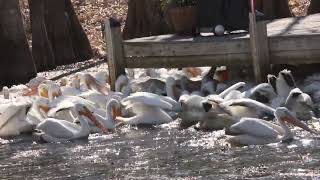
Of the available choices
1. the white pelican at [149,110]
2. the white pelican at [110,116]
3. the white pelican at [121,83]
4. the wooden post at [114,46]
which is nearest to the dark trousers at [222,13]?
the wooden post at [114,46]

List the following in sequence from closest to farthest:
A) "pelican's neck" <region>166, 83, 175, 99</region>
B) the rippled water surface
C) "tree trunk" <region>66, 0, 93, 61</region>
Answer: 1. the rippled water surface
2. "pelican's neck" <region>166, 83, 175, 99</region>
3. "tree trunk" <region>66, 0, 93, 61</region>

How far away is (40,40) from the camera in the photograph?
2722cm

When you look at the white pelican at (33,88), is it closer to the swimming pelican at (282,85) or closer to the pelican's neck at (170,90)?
the pelican's neck at (170,90)

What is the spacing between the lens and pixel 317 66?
18.2 meters

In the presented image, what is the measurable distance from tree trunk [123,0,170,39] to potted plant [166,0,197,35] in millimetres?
Result: 9161

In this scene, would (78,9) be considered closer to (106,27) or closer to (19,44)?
(19,44)

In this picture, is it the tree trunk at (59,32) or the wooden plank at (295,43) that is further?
the tree trunk at (59,32)

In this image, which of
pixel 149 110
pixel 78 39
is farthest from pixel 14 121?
pixel 78 39

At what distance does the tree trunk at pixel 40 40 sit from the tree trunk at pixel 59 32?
2.71 ft

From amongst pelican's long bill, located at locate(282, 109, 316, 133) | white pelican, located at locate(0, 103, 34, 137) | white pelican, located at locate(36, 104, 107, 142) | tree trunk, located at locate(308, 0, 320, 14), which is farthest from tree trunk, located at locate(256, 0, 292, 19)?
pelican's long bill, located at locate(282, 109, 316, 133)

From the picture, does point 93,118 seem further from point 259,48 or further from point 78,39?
point 78,39

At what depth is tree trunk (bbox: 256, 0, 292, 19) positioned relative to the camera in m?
23.7

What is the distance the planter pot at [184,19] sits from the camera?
Answer: 61.6 ft

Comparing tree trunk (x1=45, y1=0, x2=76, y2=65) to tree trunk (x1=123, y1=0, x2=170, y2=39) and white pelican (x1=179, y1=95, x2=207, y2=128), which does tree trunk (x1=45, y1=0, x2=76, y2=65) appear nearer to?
tree trunk (x1=123, y1=0, x2=170, y2=39)
